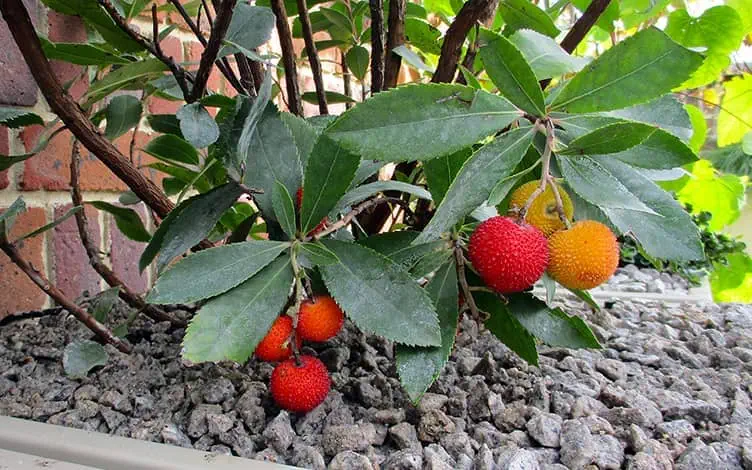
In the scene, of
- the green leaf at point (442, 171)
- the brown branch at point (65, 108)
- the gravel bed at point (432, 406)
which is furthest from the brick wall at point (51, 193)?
the green leaf at point (442, 171)

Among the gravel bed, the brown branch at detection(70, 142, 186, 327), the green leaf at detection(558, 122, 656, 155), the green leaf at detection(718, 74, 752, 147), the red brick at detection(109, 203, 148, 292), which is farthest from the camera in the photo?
the green leaf at detection(718, 74, 752, 147)

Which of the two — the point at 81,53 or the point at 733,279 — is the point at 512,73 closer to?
the point at 81,53

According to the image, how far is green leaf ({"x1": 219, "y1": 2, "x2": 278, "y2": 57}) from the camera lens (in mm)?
622

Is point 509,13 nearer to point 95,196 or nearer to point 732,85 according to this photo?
point 95,196

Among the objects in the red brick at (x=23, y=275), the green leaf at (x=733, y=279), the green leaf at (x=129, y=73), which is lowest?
the green leaf at (x=733, y=279)

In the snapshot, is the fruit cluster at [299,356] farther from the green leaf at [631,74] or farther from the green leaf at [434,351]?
the green leaf at [631,74]

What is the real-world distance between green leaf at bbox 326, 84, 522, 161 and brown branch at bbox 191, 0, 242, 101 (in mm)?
162

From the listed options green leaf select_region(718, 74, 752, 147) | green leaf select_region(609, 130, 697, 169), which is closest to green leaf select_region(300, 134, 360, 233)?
green leaf select_region(609, 130, 697, 169)

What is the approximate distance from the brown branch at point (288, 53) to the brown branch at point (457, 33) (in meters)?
0.16

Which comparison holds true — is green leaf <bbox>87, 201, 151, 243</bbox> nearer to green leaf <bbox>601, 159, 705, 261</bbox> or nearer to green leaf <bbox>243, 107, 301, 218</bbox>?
green leaf <bbox>243, 107, 301, 218</bbox>

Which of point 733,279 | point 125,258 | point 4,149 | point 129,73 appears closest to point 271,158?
point 129,73

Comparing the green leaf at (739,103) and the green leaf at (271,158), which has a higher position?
the green leaf at (271,158)

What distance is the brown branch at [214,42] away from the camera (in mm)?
537

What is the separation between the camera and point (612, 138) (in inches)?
17.7
